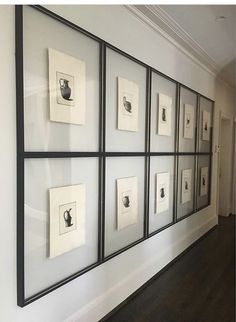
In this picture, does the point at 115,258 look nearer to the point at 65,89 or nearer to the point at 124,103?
the point at 124,103

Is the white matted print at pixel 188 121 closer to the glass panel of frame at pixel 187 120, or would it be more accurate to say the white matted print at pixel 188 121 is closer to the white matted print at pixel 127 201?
the glass panel of frame at pixel 187 120

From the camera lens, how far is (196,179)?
14.2ft

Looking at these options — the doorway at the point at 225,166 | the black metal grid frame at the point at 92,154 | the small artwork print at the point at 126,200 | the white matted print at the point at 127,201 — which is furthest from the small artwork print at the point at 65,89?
the doorway at the point at 225,166

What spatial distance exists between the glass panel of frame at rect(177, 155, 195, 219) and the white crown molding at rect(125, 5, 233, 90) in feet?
4.54

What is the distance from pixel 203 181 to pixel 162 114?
6.17 feet

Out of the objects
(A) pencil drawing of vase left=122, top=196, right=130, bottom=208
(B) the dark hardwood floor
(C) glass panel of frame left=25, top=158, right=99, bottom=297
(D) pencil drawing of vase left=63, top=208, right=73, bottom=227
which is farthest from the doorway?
(D) pencil drawing of vase left=63, top=208, right=73, bottom=227

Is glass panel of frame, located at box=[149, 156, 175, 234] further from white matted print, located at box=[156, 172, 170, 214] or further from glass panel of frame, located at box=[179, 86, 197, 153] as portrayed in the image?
glass panel of frame, located at box=[179, 86, 197, 153]

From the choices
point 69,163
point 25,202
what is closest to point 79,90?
point 69,163

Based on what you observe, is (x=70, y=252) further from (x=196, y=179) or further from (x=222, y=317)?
(x=196, y=179)

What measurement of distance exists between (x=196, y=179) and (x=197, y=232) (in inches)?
33.9

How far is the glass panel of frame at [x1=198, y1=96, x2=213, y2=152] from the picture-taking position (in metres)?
4.34

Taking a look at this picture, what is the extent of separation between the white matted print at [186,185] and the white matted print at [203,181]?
507 millimetres

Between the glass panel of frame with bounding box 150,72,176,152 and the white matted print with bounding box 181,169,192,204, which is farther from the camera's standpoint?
the white matted print with bounding box 181,169,192,204

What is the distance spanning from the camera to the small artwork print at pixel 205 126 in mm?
4426
